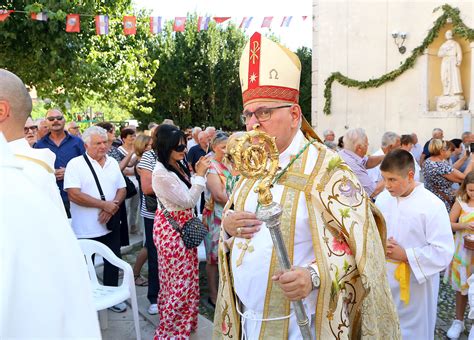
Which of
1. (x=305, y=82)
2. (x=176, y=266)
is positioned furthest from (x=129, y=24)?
(x=305, y=82)

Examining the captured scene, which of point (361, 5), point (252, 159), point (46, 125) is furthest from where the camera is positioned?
point (361, 5)

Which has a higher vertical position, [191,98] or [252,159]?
[191,98]

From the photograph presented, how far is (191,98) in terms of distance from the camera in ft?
80.6

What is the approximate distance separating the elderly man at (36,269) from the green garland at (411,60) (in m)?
13.8

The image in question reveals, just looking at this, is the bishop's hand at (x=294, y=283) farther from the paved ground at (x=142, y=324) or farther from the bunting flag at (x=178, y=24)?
the bunting flag at (x=178, y=24)

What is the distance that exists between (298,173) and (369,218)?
14.9 inches

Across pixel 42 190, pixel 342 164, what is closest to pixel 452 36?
pixel 342 164

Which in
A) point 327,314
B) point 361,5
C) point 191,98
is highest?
point 361,5

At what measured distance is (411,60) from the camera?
47.3 ft

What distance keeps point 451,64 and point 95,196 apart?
39.5 ft

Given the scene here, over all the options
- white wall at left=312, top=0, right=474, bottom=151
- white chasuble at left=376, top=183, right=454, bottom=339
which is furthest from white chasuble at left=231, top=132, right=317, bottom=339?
white wall at left=312, top=0, right=474, bottom=151

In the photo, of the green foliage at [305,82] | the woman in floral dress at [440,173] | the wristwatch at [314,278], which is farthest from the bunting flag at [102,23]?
the green foliage at [305,82]

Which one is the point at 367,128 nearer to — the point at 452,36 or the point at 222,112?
the point at 452,36

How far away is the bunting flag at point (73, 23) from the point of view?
10.1 meters
